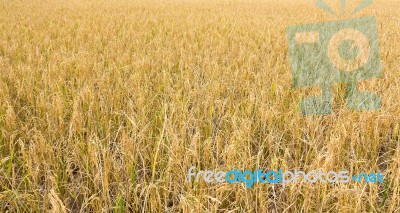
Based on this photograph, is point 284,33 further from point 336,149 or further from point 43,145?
point 43,145

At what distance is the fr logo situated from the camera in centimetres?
200

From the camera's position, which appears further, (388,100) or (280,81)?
(280,81)

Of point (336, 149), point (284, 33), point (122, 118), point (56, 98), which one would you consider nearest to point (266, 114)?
point (336, 149)

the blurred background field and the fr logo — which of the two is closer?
the blurred background field

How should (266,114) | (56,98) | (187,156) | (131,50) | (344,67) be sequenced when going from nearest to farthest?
1. (187,156)
2. (266,114)
3. (56,98)
4. (344,67)
5. (131,50)

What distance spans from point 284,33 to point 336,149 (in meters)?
3.53

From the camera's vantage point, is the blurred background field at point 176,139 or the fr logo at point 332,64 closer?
the blurred background field at point 176,139

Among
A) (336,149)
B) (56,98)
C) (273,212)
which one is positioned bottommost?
(273,212)

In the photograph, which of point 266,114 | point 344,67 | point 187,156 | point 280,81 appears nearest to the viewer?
point 187,156

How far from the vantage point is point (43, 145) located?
56.6 inches

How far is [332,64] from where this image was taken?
2.95 m

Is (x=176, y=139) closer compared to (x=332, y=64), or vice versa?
(x=176, y=139)

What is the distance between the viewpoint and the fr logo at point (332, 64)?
6.57 feet

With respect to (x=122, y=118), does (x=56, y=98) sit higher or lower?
higher
